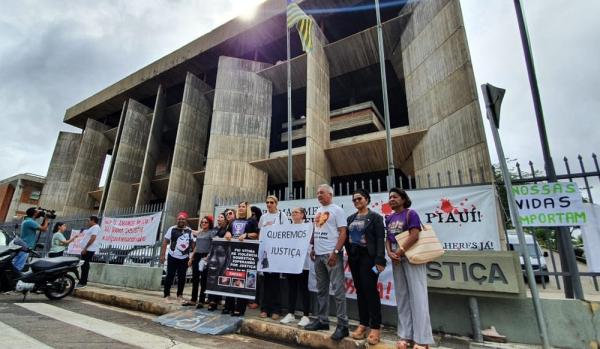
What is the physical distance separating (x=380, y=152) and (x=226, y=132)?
8968 mm

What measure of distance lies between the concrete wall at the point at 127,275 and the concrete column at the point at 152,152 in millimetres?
12934

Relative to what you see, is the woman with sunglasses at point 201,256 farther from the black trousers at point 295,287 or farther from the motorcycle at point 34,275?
the motorcycle at point 34,275

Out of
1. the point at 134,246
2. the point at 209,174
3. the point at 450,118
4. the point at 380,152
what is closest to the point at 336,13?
Answer: the point at 380,152

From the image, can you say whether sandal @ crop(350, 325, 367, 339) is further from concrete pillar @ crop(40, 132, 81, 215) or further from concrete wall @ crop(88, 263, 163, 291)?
concrete pillar @ crop(40, 132, 81, 215)

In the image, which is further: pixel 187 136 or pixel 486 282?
pixel 187 136

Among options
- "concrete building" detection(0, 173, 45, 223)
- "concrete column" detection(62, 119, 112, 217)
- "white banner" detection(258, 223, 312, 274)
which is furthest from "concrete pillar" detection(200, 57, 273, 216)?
"concrete building" detection(0, 173, 45, 223)

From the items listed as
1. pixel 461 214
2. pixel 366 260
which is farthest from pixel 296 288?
pixel 461 214

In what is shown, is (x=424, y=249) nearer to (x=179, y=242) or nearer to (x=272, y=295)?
(x=272, y=295)

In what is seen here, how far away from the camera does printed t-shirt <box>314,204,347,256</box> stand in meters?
3.53

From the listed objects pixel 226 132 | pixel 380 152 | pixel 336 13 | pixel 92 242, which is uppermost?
pixel 336 13

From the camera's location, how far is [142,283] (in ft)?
22.0

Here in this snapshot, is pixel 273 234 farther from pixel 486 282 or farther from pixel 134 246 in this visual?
pixel 134 246

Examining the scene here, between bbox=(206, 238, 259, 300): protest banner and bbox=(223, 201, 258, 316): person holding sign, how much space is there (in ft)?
0.43

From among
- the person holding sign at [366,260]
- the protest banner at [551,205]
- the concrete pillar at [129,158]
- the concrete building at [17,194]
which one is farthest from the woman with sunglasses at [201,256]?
the concrete building at [17,194]
